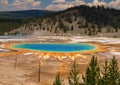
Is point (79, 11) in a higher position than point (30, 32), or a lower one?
higher

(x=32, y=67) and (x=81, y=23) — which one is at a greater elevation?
(x=81, y=23)

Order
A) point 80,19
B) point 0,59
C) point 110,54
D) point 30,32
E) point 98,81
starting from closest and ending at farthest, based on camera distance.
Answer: point 98,81
point 0,59
point 110,54
point 30,32
point 80,19

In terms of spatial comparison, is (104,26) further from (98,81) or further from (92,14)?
(98,81)

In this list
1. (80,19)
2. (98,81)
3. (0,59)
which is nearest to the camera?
(98,81)

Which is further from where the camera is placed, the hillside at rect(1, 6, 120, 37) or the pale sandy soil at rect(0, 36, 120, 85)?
the hillside at rect(1, 6, 120, 37)

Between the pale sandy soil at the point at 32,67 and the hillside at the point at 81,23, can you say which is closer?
the pale sandy soil at the point at 32,67

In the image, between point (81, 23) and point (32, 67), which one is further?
point (81, 23)

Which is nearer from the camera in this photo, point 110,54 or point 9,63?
point 9,63

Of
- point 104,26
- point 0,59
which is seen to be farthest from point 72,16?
point 0,59
